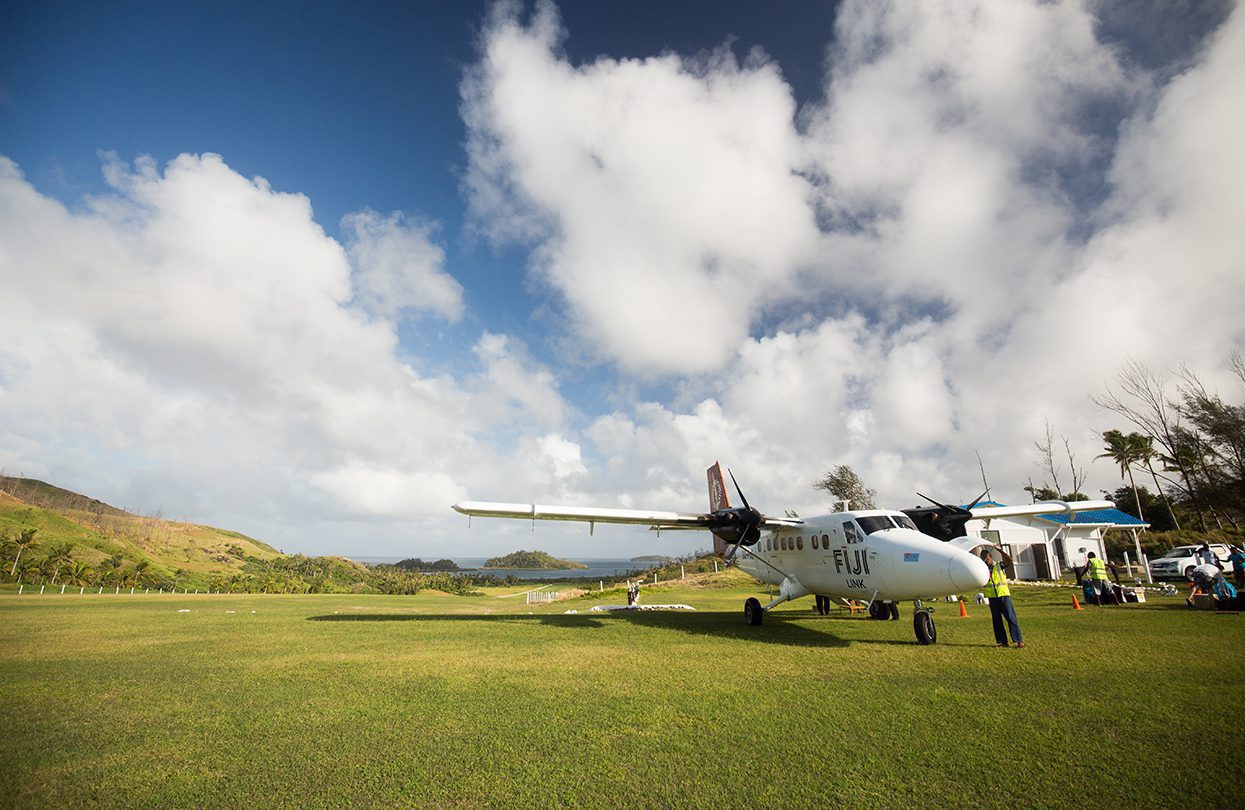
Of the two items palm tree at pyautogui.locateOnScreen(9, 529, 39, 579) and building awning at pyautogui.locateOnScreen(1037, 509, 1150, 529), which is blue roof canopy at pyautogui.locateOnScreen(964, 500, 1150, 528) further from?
palm tree at pyautogui.locateOnScreen(9, 529, 39, 579)

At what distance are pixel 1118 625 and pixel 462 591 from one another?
155 ft

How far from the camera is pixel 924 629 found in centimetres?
1041

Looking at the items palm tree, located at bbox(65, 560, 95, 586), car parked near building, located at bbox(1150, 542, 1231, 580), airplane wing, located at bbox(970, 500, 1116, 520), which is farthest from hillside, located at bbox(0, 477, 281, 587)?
car parked near building, located at bbox(1150, 542, 1231, 580)

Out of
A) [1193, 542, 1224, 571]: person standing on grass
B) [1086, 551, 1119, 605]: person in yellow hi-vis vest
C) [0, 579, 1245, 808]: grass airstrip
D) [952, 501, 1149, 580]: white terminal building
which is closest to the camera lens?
[0, 579, 1245, 808]: grass airstrip

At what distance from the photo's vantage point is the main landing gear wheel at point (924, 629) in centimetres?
1034

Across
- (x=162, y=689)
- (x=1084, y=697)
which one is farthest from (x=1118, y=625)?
(x=162, y=689)

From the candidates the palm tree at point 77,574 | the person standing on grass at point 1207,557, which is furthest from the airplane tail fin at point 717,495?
the palm tree at point 77,574

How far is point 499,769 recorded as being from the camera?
14.8 feet

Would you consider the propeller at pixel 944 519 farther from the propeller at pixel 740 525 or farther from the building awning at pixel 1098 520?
the building awning at pixel 1098 520

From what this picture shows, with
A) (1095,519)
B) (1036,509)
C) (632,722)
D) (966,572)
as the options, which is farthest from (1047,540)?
(632,722)

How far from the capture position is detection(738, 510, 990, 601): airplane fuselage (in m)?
9.81

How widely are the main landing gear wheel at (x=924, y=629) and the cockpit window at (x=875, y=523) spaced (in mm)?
1860

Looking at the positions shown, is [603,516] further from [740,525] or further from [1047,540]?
Answer: [1047,540]

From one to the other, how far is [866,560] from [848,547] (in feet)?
2.06
